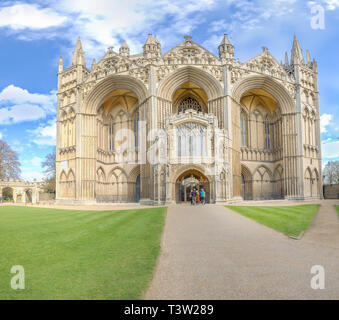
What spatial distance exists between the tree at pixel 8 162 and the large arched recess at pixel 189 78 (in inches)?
1274

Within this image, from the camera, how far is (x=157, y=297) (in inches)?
189

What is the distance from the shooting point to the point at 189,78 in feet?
114

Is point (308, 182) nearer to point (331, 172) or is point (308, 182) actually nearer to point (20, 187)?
point (331, 172)

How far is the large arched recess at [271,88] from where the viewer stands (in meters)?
35.4

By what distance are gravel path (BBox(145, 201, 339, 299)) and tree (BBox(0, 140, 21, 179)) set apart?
4801cm

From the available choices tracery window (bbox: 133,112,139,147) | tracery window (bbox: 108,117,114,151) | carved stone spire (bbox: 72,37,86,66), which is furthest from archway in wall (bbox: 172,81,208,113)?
carved stone spire (bbox: 72,37,86,66)

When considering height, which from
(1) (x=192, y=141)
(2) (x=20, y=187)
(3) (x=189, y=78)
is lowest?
(2) (x=20, y=187)

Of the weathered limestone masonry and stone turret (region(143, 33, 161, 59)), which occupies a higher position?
stone turret (region(143, 33, 161, 59))

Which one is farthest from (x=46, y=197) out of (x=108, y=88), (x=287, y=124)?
(x=287, y=124)

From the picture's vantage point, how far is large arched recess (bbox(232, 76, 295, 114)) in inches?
1393

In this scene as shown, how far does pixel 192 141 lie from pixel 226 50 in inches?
511

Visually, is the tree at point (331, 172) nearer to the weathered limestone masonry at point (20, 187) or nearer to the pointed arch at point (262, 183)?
the pointed arch at point (262, 183)

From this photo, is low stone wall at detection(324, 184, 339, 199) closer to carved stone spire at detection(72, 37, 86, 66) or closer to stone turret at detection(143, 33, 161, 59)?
stone turret at detection(143, 33, 161, 59)
